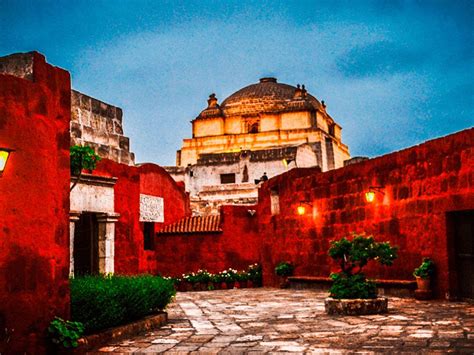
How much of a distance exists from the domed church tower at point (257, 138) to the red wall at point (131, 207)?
20211mm

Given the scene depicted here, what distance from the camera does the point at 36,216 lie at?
6.54 metres

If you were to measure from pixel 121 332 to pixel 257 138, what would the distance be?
134 ft

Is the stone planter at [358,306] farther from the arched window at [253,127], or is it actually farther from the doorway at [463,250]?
the arched window at [253,127]

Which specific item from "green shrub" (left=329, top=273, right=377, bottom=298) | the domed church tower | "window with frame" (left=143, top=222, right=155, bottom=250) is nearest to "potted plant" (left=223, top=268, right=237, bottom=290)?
"window with frame" (left=143, top=222, right=155, bottom=250)

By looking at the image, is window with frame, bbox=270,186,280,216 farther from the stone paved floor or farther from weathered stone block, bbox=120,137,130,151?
the stone paved floor

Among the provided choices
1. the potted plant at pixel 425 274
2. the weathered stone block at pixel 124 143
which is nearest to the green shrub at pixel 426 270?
the potted plant at pixel 425 274

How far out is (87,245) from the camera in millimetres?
13992

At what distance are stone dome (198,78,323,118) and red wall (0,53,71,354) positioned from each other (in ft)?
136

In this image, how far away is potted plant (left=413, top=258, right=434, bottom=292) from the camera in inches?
469

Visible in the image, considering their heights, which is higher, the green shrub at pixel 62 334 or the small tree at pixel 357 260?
the small tree at pixel 357 260

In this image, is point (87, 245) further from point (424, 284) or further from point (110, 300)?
point (424, 284)

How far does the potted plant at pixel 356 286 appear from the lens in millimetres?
10039

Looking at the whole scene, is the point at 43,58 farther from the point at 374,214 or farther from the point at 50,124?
the point at 374,214

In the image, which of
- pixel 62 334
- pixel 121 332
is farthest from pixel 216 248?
pixel 62 334
